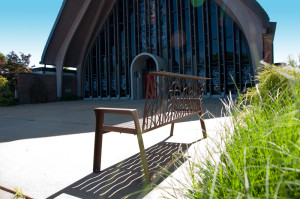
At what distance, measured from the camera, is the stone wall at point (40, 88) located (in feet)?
69.3

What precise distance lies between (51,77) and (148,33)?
1276cm

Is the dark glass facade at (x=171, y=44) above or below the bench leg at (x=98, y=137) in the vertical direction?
above

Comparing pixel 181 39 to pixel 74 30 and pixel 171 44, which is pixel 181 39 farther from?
pixel 74 30

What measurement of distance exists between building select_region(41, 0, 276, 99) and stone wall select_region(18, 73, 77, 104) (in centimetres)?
72

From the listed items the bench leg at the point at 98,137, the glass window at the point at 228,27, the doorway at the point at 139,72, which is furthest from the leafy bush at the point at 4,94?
the bench leg at the point at 98,137

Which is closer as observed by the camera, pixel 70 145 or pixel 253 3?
pixel 70 145

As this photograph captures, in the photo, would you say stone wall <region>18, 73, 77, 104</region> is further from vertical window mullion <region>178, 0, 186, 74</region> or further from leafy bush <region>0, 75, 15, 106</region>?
vertical window mullion <region>178, 0, 186, 74</region>

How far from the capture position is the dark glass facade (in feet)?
52.0

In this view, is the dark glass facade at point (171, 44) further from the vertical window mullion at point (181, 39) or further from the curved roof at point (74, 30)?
the curved roof at point (74, 30)

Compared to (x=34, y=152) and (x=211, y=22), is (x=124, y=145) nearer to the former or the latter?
(x=34, y=152)

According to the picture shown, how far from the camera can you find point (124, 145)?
Result: 3584mm

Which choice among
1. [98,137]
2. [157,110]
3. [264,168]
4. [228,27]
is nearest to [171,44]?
[228,27]

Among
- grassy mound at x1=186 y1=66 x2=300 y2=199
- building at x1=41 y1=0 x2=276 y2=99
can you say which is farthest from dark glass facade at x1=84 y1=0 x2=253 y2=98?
grassy mound at x1=186 y1=66 x2=300 y2=199

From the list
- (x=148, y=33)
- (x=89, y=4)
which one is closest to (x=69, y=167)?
(x=148, y=33)
